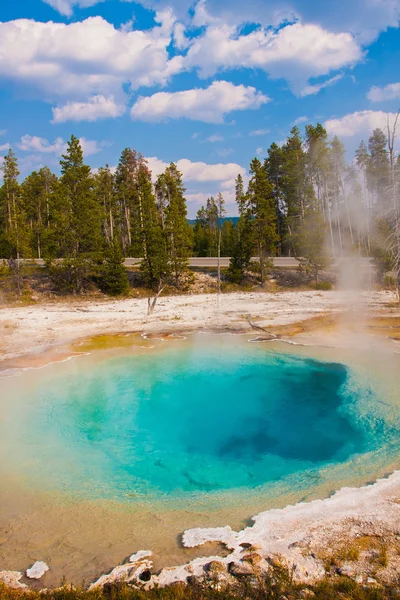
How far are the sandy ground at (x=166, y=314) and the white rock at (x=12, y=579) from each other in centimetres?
974

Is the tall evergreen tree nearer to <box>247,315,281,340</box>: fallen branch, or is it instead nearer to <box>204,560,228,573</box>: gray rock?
<box>247,315,281,340</box>: fallen branch

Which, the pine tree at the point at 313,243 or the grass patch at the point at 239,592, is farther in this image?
the pine tree at the point at 313,243

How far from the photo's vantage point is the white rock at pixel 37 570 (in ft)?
15.1

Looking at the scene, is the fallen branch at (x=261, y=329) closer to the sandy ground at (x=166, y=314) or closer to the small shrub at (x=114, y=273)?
the sandy ground at (x=166, y=314)

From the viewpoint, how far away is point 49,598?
13.7ft

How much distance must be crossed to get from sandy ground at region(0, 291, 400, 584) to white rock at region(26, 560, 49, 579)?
119 cm

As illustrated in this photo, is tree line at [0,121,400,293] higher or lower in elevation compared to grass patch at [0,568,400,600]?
higher

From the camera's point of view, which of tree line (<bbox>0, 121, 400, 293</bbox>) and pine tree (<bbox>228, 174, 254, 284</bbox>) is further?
pine tree (<bbox>228, 174, 254, 284</bbox>)

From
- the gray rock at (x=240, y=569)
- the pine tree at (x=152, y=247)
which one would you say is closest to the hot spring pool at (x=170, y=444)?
the gray rock at (x=240, y=569)

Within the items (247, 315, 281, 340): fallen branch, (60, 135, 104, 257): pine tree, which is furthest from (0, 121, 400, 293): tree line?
(247, 315, 281, 340): fallen branch

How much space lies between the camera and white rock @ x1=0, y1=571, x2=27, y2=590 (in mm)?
4434

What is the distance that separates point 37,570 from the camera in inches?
185

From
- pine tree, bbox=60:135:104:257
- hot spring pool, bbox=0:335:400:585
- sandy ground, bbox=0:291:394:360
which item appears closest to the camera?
hot spring pool, bbox=0:335:400:585

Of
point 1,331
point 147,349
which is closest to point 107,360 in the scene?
point 147,349
